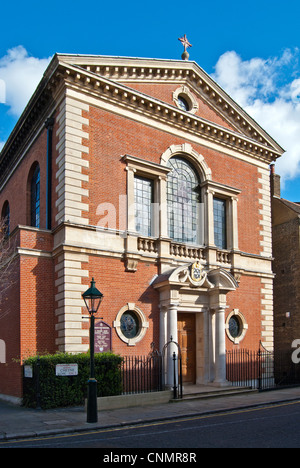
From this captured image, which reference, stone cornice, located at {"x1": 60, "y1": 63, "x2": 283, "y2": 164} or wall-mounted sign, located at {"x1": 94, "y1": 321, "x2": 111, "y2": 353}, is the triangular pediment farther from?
wall-mounted sign, located at {"x1": 94, "y1": 321, "x2": 111, "y2": 353}

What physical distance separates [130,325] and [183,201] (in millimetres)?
5795

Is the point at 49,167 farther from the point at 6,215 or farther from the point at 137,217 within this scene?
the point at 6,215

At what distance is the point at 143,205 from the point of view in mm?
18984

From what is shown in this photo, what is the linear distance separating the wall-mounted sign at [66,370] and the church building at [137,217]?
44.9 inches

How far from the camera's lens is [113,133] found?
18141 mm

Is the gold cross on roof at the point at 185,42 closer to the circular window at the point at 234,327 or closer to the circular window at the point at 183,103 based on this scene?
the circular window at the point at 183,103

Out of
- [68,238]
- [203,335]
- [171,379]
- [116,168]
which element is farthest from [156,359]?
[116,168]

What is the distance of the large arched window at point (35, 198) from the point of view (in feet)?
66.0

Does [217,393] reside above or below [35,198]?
below

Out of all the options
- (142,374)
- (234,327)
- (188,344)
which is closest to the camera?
(142,374)

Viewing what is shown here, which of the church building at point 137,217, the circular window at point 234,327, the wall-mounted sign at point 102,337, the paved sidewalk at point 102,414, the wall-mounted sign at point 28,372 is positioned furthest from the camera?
the circular window at point 234,327

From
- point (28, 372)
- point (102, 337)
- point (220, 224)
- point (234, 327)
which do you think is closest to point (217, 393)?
point (234, 327)

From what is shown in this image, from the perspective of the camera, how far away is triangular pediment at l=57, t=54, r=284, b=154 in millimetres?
18078

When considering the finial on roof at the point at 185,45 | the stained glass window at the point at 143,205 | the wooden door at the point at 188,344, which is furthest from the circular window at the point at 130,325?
the finial on roof at the point at 185,45
